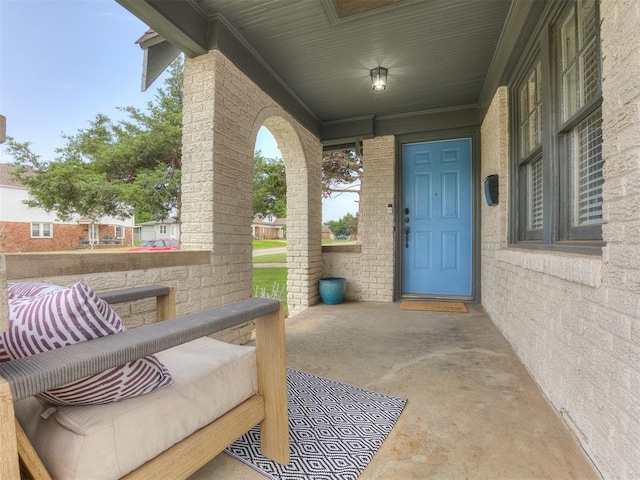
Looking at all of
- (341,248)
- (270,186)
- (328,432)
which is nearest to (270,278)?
(270,186)

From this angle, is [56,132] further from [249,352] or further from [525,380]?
[525,380]

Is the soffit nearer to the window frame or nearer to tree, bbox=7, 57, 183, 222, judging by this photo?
tree, bbox=7, 57, 183, 222

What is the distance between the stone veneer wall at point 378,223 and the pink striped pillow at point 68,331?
3982mm

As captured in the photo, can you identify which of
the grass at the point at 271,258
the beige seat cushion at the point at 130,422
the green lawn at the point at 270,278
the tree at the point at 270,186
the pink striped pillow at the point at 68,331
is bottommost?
the green lawn at the point at 270,278

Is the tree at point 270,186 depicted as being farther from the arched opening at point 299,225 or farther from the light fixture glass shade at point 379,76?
the light fixture glass shade at point 379,76

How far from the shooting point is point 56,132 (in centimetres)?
688

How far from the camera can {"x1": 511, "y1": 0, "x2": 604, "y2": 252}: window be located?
1.64 metres

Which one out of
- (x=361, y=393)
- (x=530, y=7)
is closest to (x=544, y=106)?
(x=530, y=7)

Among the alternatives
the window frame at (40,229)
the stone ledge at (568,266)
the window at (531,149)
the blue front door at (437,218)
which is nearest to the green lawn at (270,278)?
the blue front door at (437,218)

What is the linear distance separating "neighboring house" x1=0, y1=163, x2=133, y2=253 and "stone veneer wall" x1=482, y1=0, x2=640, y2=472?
5.86 metres

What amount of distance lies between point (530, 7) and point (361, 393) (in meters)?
2.86

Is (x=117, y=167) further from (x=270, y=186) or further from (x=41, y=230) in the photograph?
(x=270, y=186)

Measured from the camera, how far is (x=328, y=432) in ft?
5.01

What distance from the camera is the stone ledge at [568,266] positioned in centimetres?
129
